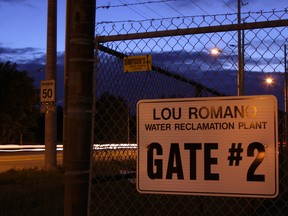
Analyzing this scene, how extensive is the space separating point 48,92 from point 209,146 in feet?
35.2

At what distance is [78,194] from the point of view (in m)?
3.70

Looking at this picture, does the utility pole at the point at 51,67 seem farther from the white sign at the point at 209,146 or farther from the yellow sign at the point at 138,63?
the white sign at the point at 209,146

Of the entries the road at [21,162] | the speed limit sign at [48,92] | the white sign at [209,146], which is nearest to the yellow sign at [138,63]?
the white sign at [209,146]

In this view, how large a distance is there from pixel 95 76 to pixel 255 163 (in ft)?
4.45

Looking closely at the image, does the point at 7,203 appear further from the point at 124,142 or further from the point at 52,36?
the point at 52,36

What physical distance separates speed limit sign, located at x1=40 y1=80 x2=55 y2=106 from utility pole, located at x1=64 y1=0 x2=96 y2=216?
404 inches

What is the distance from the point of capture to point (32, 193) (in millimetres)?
10812

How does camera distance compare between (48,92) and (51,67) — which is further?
(51,67)

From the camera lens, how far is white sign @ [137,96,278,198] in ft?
11.6

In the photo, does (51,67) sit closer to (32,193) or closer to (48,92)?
(48,92)

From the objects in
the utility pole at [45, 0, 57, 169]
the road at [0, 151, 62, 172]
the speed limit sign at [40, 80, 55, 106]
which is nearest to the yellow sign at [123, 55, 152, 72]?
the speed limit sign at [40, 80, 55, 106]

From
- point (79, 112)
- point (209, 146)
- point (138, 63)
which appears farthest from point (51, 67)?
point (209, 146)

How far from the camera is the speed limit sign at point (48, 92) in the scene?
13938 mm

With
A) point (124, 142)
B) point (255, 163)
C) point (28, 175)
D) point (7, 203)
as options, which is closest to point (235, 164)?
point (255, 163)
